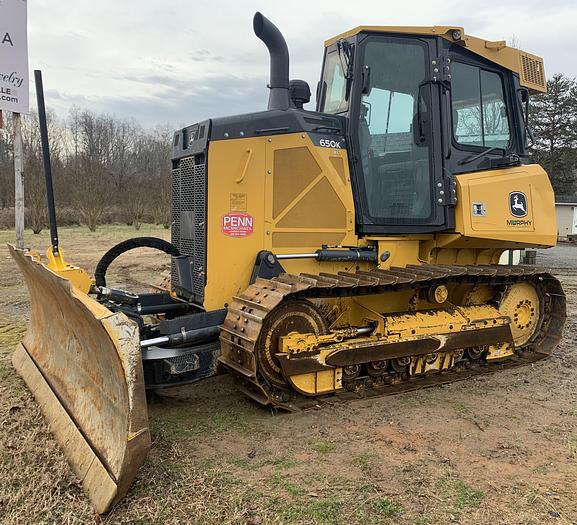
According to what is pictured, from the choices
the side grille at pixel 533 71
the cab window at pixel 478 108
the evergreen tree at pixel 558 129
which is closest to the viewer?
the cab window at pixel 478 108

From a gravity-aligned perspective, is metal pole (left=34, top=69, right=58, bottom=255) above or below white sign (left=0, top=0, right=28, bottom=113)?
below

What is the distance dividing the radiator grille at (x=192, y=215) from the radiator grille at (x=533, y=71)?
388 cm

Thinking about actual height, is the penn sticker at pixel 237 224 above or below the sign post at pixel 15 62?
below

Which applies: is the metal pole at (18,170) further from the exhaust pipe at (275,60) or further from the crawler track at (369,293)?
the crawler track at (369,293)

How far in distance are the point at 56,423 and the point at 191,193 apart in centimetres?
223

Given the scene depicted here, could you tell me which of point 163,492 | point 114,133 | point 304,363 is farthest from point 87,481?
point 114,133

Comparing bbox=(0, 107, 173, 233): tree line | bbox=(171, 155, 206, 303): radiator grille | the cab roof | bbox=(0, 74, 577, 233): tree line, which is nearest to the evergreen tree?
bbox=(0, 74, 577, 233): tree line

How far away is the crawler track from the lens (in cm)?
436

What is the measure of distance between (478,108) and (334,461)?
400 centimetres

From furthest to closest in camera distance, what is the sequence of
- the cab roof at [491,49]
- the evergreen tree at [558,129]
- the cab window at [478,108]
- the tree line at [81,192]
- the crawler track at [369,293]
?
the evergreen tree at [558,129], the tree line at [81,192], the cab window at [478,108], the cab roof at [491,49], the crawler track at [369,293]

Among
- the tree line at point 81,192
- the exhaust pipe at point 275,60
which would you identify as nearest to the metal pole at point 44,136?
the exhaust pipe at point 275,60

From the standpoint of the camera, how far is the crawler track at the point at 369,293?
4.36 meters

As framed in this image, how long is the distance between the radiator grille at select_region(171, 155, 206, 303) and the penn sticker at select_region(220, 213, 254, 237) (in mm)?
181

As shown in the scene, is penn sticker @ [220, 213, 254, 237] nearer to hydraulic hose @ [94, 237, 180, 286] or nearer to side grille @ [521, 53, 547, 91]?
hydraulic hose @ [94, 237, 180, 286]
